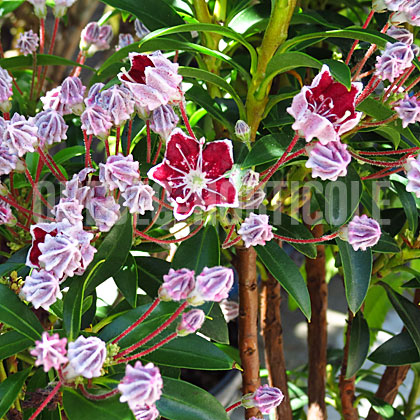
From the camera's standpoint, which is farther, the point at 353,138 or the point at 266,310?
the point at 266,310

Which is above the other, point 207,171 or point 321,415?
point 207,171

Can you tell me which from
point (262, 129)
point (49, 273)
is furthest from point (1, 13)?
point (49, 273)

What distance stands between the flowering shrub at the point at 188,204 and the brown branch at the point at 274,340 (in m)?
0.14

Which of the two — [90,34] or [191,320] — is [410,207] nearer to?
[191,320]

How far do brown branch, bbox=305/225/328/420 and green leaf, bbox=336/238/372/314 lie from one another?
0.26m

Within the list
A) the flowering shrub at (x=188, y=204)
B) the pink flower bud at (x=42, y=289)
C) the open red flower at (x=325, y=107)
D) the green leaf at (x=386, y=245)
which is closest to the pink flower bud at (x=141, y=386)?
the flowering shrub at (x=188, y=204)

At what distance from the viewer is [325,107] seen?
20.2 inches

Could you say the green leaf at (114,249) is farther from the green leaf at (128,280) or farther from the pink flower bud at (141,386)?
the pink flower bud at (141,386)

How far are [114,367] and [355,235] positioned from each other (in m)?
0.26

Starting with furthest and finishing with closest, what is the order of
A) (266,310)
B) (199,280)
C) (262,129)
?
1. (266,310)
2. (262,129)
3. (199,280)

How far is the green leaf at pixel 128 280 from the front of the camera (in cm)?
65

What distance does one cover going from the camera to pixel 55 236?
1.74 ft

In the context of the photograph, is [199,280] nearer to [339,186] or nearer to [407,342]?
[339,186]

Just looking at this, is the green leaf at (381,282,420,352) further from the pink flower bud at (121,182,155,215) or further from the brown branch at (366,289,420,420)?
the pink flower bud at (121,182,155,215)
